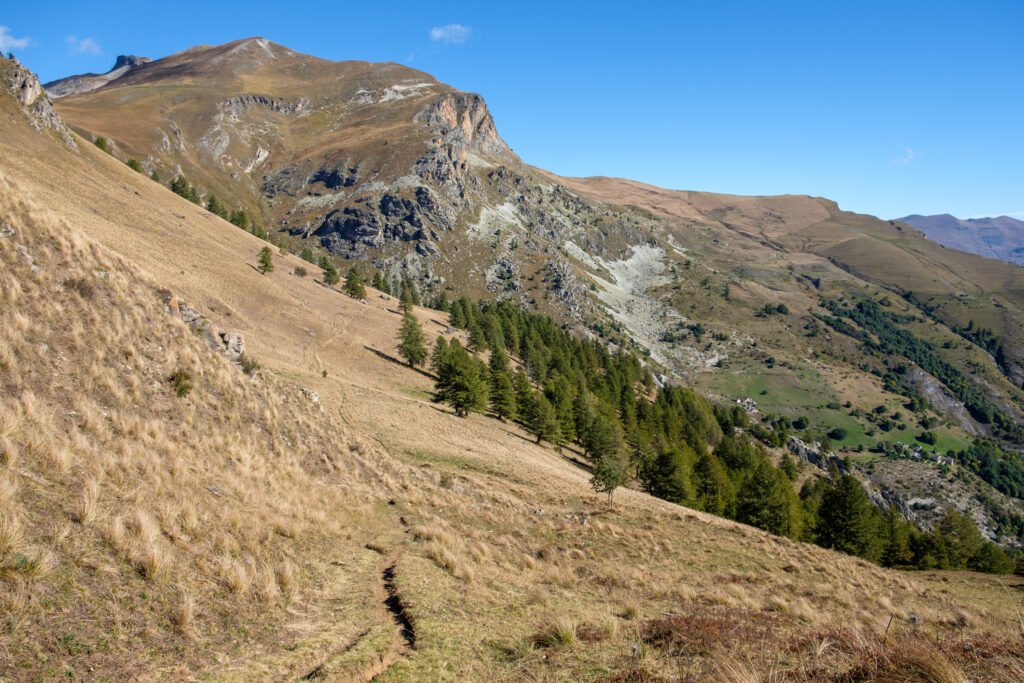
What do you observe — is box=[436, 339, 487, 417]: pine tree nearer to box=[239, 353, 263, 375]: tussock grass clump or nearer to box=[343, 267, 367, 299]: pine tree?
box=[239, 353, 263, 375]: tussock grass clump

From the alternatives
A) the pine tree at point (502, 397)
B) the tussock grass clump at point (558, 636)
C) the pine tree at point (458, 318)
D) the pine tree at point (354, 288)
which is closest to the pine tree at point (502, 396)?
the pine tree at point (502, 397)

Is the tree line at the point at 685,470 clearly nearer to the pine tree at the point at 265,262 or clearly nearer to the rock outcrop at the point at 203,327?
the rock outcrop at the point at 203,327

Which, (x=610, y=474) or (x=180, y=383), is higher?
(x=180, y=383)

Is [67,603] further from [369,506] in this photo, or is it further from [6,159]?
[6,159]

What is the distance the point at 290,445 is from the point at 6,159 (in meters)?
65.6

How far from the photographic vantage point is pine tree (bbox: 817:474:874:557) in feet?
152

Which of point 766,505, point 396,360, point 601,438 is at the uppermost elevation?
point 396,360

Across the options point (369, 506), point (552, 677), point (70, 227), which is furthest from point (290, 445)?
point (552, 677)

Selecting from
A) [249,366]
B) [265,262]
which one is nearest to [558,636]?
[249,366]

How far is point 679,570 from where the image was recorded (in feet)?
57.2

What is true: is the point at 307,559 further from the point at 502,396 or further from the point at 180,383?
the point at 502,396

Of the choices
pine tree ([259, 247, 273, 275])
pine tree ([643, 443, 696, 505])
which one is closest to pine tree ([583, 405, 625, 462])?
pine tree ([643, 443, 696, 505])

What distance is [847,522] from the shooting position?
46938 millimetres

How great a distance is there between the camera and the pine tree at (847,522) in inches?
1827
